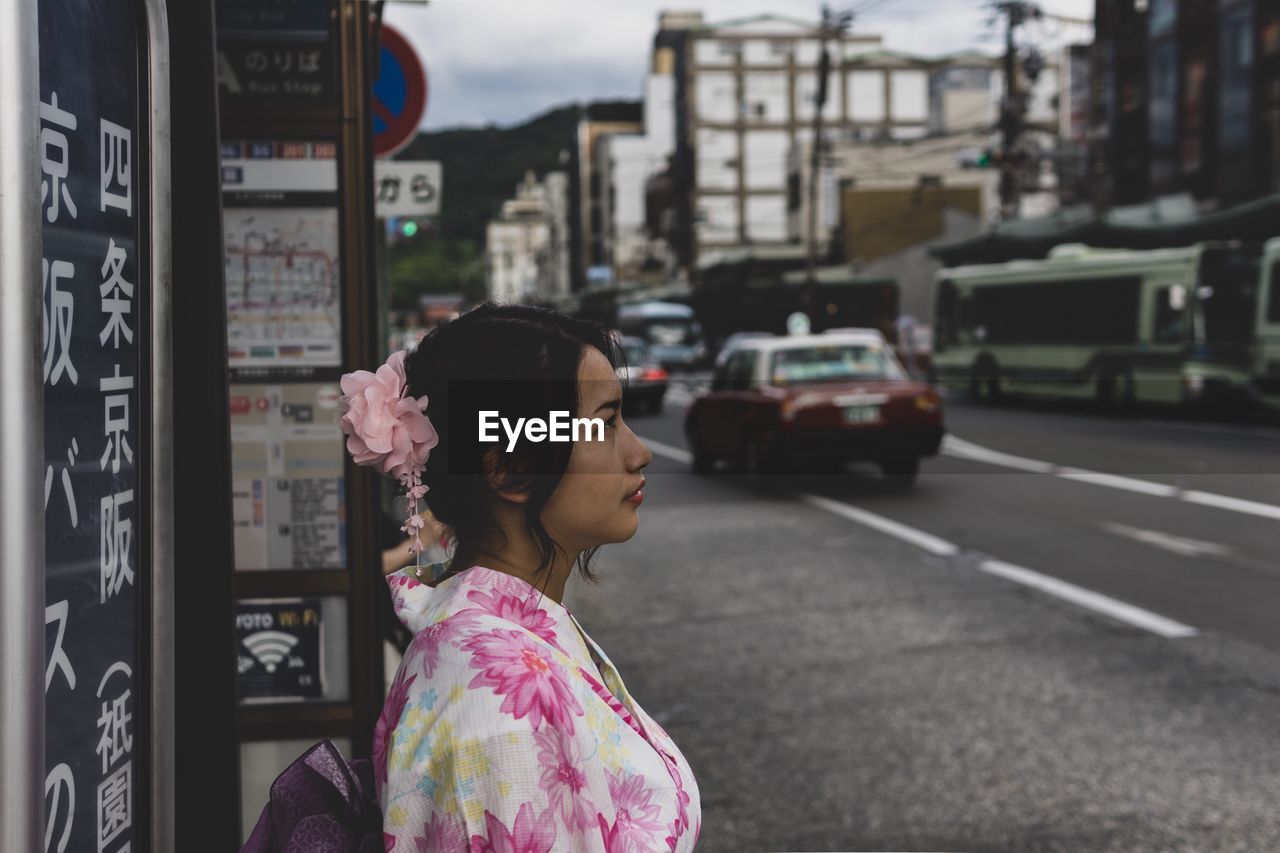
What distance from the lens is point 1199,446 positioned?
1895 centimetres

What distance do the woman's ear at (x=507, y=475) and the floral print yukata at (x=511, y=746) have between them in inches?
3.3

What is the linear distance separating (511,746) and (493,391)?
35 cm

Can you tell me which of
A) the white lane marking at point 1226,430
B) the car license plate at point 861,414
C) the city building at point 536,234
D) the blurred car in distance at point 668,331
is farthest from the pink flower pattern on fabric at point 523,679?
the city building at point 536,234

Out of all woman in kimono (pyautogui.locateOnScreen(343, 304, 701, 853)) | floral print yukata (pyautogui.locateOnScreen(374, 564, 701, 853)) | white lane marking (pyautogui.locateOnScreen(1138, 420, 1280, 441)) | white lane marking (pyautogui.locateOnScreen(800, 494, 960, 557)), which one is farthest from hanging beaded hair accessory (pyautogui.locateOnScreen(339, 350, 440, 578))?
white lane marking (pyautogui.locateOnScreen(1138, 420, 1280, 441))

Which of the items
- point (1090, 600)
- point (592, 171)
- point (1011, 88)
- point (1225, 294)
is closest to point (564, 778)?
point (1090, 600)

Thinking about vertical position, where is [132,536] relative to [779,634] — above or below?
above

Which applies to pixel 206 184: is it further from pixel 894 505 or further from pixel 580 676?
pixel 894 505

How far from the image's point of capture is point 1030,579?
→ 9.65 meters

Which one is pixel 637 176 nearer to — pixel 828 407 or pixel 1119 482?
pixel 1119 482

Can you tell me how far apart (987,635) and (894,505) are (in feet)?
20.5

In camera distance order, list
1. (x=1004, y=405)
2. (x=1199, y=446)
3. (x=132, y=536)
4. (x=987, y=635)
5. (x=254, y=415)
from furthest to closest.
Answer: (x=1004, y=405)
(x=1199, y=446)
(x=987, y=635)
(x=254, y=415)
(x=132, y=536)

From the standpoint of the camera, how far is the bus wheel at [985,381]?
3044 cm

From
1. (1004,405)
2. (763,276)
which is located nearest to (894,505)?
(1004,405)

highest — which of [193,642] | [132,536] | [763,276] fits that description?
[763,276]
